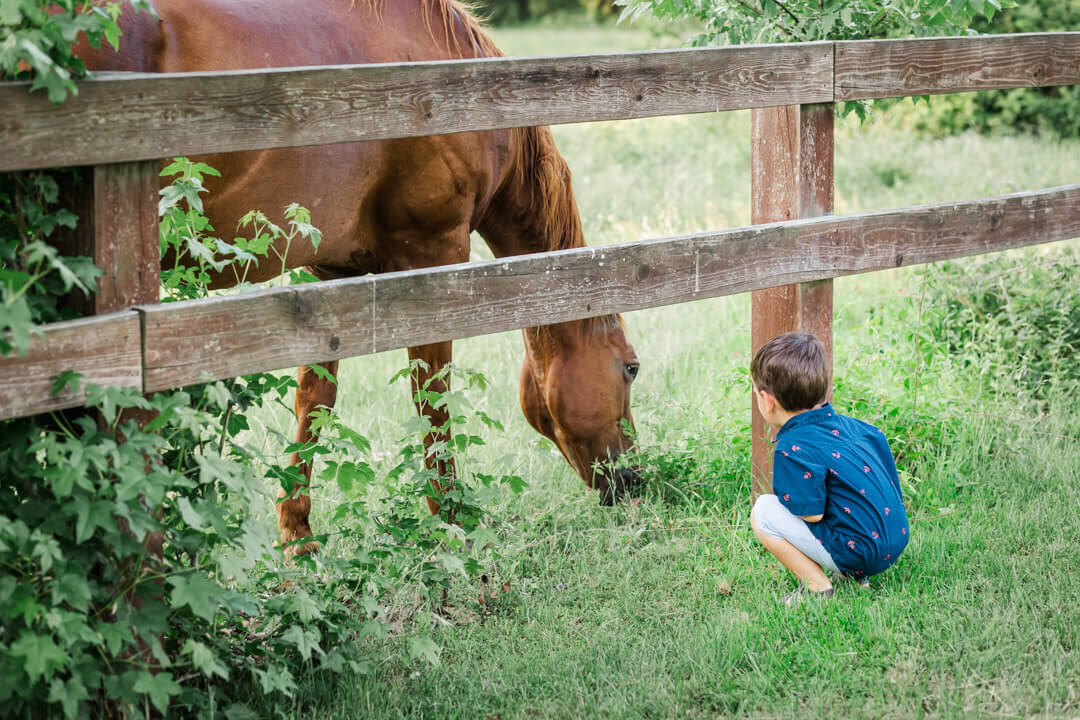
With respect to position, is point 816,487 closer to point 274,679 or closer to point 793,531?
point 793,531

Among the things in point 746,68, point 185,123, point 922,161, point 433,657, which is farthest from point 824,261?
point 922,161

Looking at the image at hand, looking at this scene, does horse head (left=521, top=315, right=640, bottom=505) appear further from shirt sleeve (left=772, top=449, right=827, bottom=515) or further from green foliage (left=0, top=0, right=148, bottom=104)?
green foliage (left=0, top=0, right=148, bottom=104)

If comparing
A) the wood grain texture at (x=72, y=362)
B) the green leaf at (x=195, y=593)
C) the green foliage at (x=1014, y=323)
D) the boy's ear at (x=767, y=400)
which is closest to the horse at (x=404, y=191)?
the green leaf at (x=195, y=593)

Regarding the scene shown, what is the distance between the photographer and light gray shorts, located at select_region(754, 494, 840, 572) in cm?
320

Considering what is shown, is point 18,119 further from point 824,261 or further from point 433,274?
point 824,261

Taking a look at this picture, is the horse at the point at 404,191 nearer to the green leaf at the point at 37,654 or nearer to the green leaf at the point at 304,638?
the green leaf at the point at 304,638

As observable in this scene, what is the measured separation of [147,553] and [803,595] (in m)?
1.84

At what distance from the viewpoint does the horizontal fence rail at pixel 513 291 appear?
2234mm

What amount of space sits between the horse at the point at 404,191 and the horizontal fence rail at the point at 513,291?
439 millimetres

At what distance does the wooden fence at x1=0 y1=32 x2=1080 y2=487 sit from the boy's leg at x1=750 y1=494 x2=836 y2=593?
2.14ft

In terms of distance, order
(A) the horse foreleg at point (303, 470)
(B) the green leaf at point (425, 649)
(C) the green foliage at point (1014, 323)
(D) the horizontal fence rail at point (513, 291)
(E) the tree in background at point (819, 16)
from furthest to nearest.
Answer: (C) the green foliage at point (1014, 323), (E) the tree in background at point (819, 16), (A) the horse foreleg at point (303, 470), (B) the green leaf at point (425, 649), (D) the horizontal fence rail at point (513, 291)

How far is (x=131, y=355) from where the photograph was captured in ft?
7.16

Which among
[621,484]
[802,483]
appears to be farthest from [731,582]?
[621,484]

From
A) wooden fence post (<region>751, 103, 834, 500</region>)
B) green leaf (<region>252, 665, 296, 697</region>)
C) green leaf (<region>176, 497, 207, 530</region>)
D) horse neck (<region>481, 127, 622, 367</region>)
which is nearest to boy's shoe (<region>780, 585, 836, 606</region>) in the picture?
wooden fence post (<region>751, 103, 834, 500</region>)
